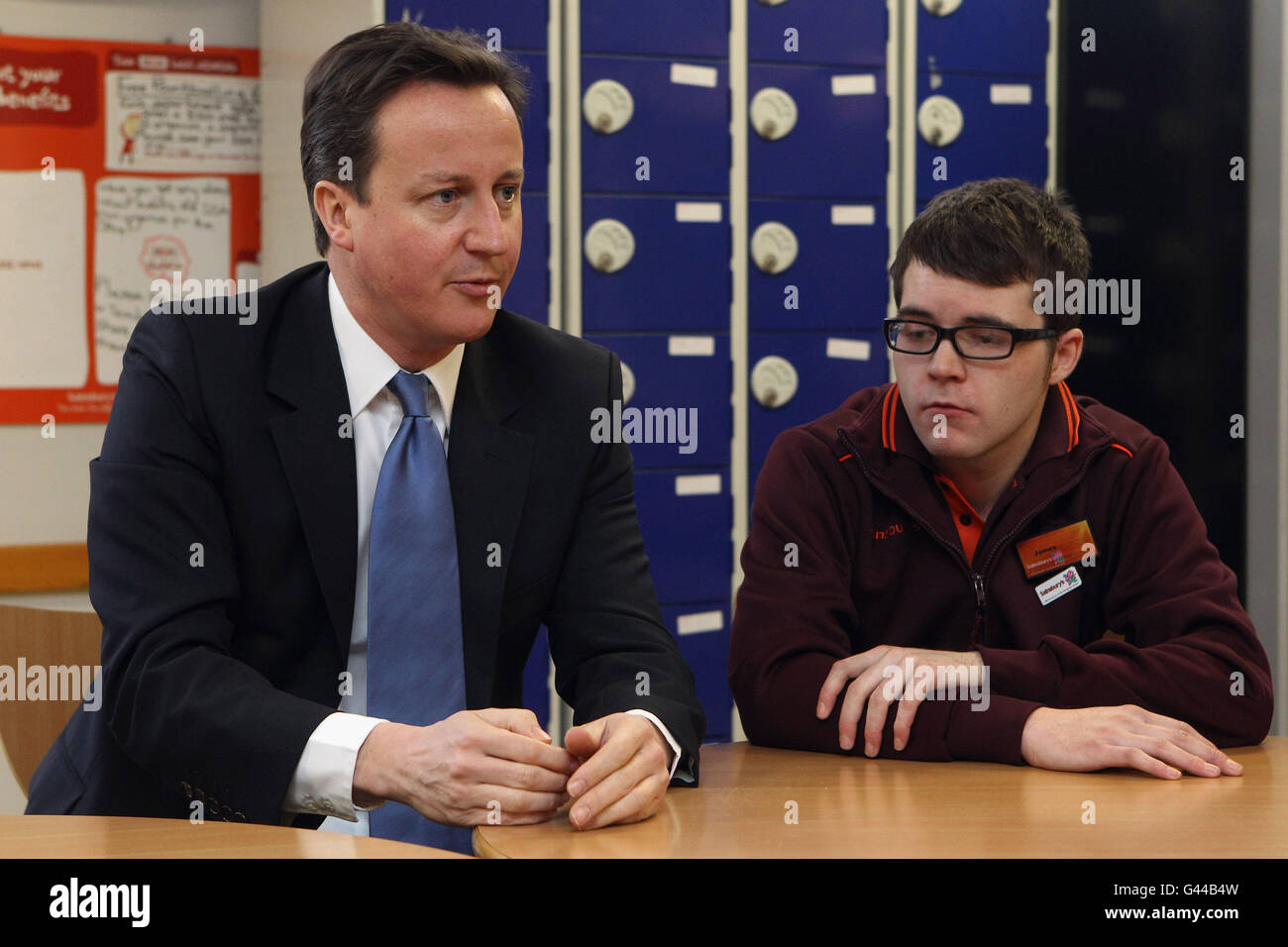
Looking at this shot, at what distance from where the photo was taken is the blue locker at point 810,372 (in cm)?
331

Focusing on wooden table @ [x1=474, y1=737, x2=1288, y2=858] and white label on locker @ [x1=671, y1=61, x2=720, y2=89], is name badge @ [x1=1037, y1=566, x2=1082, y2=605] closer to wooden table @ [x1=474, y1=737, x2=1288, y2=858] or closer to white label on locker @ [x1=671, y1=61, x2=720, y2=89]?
wooden table @ [x1=474, y1=737, x2=1288, y2=858]

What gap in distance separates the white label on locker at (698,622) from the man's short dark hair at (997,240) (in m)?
1.54

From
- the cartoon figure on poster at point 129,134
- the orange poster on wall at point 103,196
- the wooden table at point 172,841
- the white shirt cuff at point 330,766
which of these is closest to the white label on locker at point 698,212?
the orange poster on wall at point 103,196

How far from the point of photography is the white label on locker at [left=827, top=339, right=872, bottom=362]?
11.0 ft

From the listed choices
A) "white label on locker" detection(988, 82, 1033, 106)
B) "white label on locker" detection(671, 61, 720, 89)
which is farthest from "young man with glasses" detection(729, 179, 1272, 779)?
"white label on locker" detection(988, 82, 1033, 106)

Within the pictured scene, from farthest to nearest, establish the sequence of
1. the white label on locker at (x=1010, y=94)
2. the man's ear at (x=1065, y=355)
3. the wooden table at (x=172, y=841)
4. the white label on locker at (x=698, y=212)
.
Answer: the white label on locker at (x=1010, y=94) → the white label on locker at (x=698, y=212) → the man's ear at (x=1065, y=355) → the wooden table at (x=172, y=841)

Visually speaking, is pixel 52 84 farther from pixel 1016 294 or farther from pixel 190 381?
pixel 1016 294

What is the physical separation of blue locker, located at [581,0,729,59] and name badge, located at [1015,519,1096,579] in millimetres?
1843

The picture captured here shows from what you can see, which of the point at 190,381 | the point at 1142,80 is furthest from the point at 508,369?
the point at 1142,80

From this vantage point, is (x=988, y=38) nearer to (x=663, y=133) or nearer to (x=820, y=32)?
(x=820, y=32)

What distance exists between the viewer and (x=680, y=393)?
3240 millimetres

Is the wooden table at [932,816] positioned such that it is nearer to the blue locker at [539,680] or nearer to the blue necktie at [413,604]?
the blue necktie at [413,604]

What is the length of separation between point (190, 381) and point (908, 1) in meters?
2.39

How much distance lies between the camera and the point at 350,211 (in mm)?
1592
